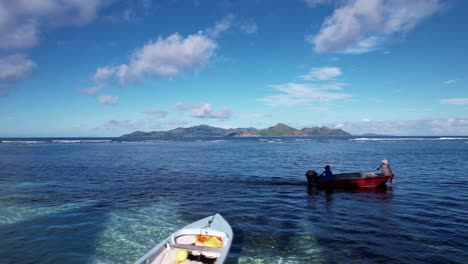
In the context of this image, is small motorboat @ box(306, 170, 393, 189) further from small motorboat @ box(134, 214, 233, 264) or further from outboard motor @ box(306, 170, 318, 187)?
small motorboat @ box(134, 214, 233, 264)

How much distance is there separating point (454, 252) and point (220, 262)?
1116 cm

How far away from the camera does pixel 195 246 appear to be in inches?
437

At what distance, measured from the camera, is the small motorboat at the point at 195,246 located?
10.4 metres

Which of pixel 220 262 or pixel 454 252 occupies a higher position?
pixel 220 262

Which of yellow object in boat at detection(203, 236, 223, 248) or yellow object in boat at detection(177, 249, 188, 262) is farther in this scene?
yellow object in boat at detection(203, 236, 223, 248)

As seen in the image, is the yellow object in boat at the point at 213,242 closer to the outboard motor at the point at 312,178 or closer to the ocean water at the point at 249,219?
the ocean water at the point at 249,219

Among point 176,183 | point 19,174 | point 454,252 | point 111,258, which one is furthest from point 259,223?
point 19,174

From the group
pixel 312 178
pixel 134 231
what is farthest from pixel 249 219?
pixel 312 178

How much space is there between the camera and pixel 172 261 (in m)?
10.9

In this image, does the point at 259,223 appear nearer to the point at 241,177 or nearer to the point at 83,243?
the point at 83,243

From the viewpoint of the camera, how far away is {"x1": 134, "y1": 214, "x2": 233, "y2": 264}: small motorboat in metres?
10.4

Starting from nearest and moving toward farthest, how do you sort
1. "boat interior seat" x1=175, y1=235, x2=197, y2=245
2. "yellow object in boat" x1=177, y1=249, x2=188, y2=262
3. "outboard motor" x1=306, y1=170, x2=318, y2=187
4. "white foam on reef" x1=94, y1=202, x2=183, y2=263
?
"yellow object in boat" x1=177, y1=249, x2=188, y2=262 → "boat interior seat" x1=175, y1=235, x2=197, y2=245 → "white foam on reef" x1=94, y1=202, x2=183, y2=263 → "outboard motor" x1=306, y1=170, x2=318, y2=187

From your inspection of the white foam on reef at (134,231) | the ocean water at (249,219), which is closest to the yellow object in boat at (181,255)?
the ocean water at (249,219)

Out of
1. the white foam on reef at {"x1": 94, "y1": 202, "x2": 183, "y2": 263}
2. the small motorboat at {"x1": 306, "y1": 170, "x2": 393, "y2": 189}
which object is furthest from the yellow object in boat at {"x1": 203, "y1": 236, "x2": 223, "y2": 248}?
the small motorboat at {"x1": 306, "y1": 170, "x2": 393, "y2": 189}
